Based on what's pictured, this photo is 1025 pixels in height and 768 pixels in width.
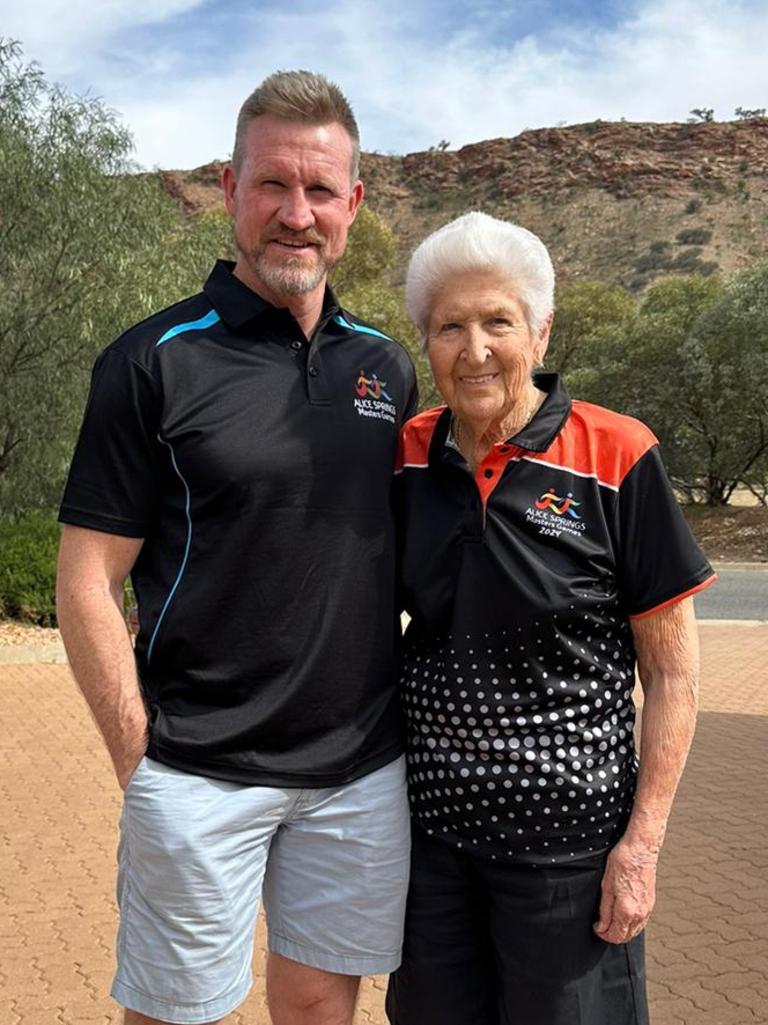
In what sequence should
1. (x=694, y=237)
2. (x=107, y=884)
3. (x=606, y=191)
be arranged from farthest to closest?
(x=606, y=191) → (x=694, y=237) → (x=107, y=884)

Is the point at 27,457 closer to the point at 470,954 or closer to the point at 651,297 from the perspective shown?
the point at 470,954

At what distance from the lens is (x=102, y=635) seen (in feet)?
7.13

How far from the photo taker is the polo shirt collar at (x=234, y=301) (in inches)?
89.4

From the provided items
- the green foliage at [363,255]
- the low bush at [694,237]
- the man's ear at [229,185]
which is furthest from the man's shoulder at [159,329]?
the low bush at [694,237]

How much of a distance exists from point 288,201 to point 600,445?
0.84m

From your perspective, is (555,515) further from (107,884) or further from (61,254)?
(61,254)

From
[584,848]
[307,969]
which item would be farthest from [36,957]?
[584,848]

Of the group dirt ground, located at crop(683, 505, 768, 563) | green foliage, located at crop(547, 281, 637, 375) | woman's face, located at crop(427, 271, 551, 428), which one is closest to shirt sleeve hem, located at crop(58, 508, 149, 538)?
woman's face, located at crop(427, 271, 551, 428)

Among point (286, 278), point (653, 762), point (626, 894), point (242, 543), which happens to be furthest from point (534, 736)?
point (286, 278)

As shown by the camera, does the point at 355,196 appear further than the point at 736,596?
No

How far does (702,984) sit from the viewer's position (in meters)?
4.16

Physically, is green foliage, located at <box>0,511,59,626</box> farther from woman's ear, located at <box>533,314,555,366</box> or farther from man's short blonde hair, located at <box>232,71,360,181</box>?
woman's ear, located at <box>533,314,555,366</box>

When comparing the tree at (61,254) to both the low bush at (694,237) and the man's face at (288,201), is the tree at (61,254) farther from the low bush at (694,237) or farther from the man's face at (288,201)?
the low bush at (694,237)

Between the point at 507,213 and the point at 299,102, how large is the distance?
74747mm
